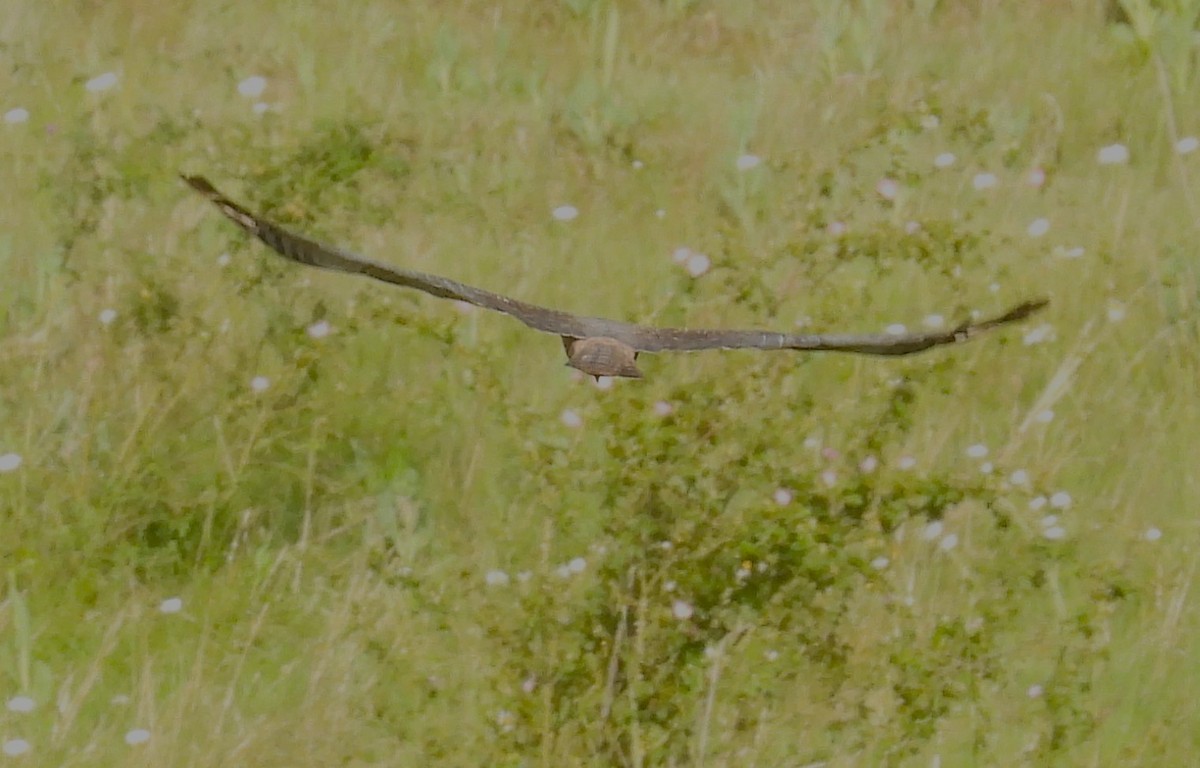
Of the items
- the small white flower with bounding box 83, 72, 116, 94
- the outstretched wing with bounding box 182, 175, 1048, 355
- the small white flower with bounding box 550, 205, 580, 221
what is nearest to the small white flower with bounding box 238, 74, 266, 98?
the small white flower with bounding box 83, 72, 116, 94

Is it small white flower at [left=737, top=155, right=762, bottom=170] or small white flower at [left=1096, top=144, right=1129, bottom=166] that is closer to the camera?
small white flower at [left=737, top=155, right=762, bottom=170]

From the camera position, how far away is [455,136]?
16.1 ft

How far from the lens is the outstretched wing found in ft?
6.66

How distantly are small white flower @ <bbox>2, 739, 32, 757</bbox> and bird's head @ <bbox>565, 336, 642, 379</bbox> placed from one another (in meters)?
1.07

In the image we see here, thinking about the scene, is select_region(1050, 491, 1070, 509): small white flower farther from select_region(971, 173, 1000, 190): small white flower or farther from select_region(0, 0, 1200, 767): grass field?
select_region(971, 173, 1000, 190): small white flower

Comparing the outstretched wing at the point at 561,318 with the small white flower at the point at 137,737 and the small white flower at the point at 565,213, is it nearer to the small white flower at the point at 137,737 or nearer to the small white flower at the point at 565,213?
the small white flower at the point at 137,737

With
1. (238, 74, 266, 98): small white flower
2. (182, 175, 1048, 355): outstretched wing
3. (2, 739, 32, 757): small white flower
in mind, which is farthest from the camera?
(238, 74, 266, 98): small white flower

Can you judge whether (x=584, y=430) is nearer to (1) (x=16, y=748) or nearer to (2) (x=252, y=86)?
(1) (x=16, y=748)

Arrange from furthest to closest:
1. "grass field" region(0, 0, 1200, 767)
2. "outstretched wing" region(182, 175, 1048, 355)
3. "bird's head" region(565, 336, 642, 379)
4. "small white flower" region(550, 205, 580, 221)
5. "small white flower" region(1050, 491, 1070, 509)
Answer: "small white flower" region(550, 205, 580, 221) < "small white flower" region(1050, 491, 1070, 509) < "grass field" region(0, 0, 1200, 767) < "bird's head" region(565, 336, 642, 379) < "outstretched wing" region(182, 175, 1048, 355)

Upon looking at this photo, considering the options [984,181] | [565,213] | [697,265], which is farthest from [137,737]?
[984,181]

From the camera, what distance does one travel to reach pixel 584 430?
10.6ft

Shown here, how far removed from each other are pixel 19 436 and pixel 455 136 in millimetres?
1901

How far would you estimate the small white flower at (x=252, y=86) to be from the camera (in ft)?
15.5

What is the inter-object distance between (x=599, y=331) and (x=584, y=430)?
0.82m
